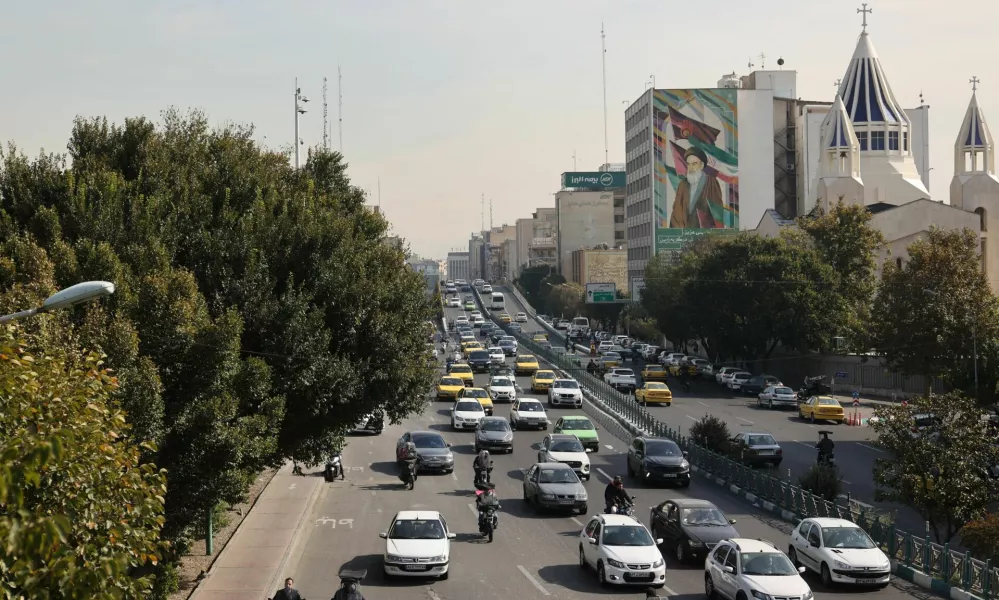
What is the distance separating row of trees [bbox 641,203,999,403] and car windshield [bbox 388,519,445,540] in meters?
30.4

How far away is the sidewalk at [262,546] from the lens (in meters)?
20.8

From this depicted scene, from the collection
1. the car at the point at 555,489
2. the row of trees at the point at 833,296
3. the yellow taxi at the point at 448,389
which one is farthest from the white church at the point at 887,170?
the car at the point at 555,489

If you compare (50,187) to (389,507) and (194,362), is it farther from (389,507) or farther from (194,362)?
(389,507)

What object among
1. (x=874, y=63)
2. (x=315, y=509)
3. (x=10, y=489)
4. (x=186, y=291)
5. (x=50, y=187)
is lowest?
(x=315, y=509)

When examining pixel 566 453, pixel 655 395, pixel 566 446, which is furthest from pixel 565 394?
pixel 566 453

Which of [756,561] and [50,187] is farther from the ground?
[50,187]

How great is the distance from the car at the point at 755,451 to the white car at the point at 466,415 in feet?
41.7

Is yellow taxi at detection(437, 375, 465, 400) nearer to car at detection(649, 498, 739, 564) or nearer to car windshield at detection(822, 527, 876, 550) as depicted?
car at detection(649, 498, 739, 564)

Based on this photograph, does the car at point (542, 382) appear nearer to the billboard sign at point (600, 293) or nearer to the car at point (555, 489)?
the car at point (555, 489)

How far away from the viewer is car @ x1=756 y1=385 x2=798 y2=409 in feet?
190

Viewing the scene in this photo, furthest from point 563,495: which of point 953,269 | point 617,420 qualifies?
point 953,269

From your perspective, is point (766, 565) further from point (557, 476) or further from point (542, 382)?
point (542, 382)

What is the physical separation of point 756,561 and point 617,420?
29835 millimetres

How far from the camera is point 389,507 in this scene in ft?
99.7
